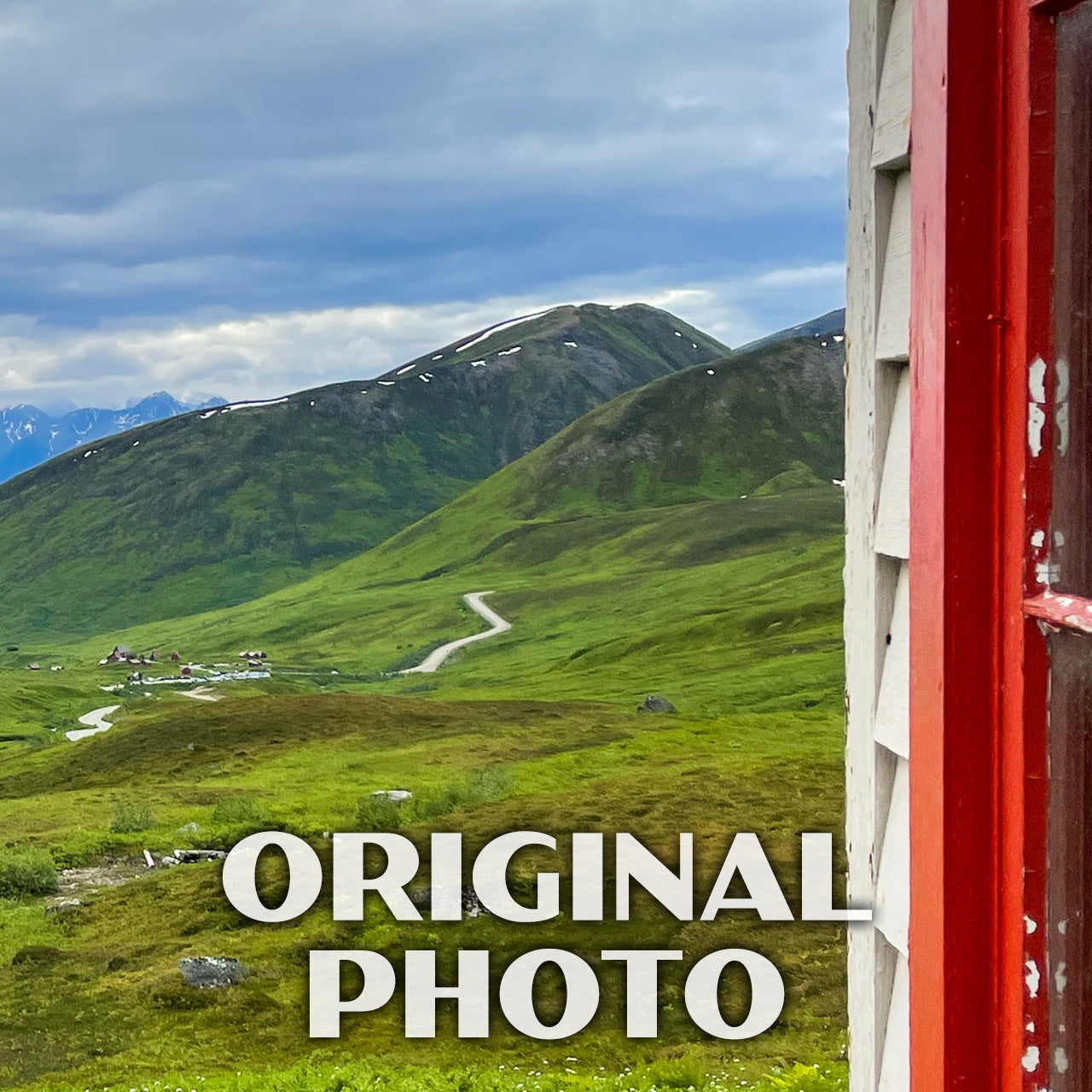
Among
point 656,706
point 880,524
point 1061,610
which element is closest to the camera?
point 1061,610

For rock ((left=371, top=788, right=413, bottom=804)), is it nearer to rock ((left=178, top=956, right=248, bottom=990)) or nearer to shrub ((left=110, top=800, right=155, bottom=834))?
shrub ((left=110, top=800, right=155, bottom=834))

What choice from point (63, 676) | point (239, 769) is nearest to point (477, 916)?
point (239, 769)

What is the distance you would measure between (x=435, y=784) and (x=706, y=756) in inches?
432

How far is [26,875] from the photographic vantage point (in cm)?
2848

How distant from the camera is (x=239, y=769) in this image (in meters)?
52.8

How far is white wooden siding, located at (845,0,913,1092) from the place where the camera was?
3025 mm

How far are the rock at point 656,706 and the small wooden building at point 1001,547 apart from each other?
64.3 metres

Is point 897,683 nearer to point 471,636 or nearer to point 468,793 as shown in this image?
point 468,793

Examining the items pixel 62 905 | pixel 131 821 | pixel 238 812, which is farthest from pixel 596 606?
pixel 62 905

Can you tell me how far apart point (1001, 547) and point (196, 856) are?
32457 mm

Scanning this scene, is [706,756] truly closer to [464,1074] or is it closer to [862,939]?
[464,1074]

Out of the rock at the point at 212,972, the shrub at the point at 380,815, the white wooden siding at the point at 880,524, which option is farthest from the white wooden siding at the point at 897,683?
the shrub at the point at 380,815

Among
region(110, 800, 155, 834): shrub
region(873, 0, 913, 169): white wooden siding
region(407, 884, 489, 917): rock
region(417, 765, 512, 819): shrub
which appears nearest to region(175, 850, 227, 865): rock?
region(110, 800, 155, 834): shrub

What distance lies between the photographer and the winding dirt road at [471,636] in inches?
4606
